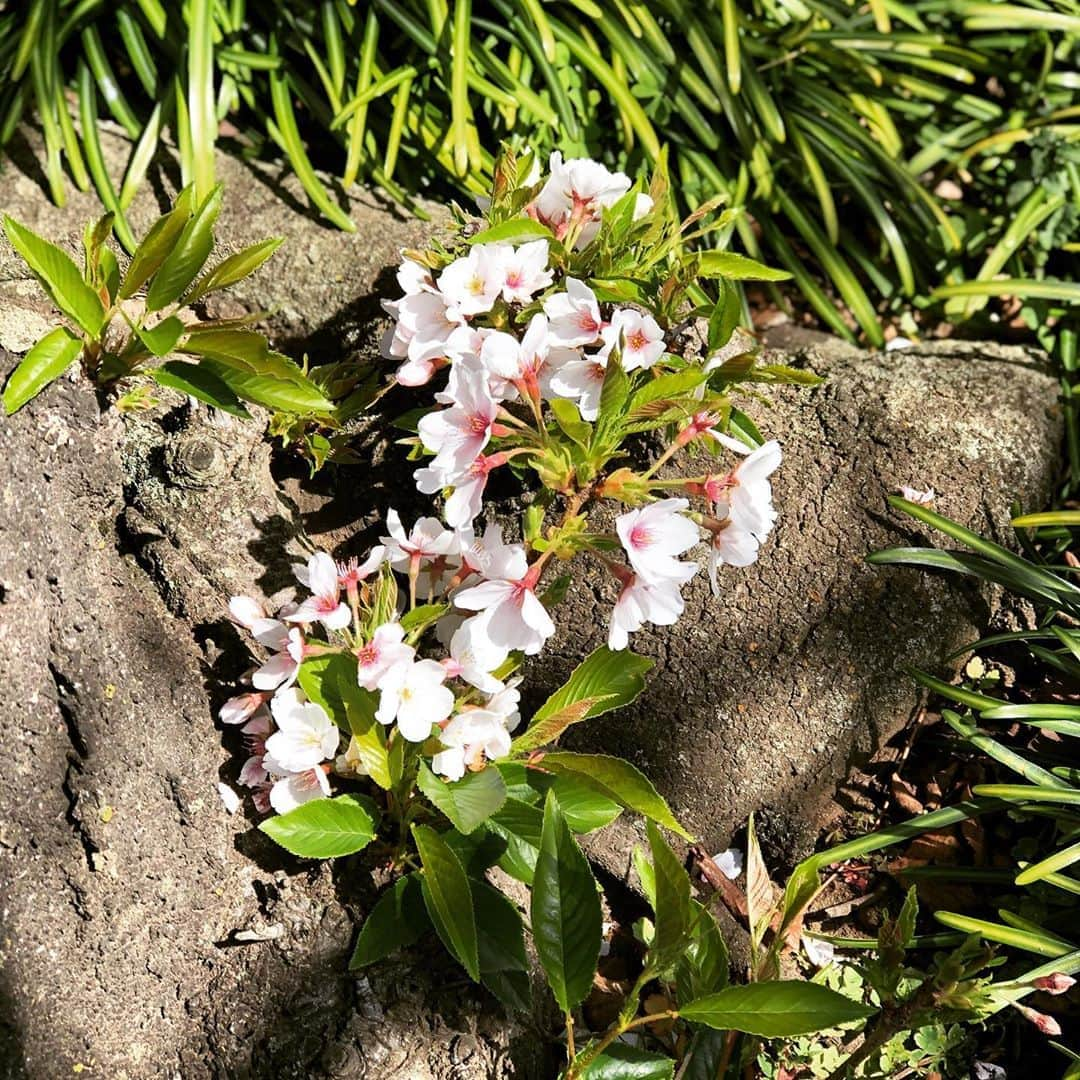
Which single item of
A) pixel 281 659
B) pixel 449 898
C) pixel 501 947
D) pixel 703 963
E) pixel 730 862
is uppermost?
pixel 281 659

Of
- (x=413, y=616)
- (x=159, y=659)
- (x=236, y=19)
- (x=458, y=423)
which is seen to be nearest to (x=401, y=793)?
(x=413, y=616)

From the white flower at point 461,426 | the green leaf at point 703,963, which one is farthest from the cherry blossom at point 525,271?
the green leaf at point 703,963

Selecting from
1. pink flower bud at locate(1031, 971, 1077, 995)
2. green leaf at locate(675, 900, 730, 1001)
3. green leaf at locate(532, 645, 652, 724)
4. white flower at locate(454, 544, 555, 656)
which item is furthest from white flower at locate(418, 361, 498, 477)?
pink flower bud at locate(1031, 971, 1077, 995)

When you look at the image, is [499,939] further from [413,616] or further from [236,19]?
[236,19]

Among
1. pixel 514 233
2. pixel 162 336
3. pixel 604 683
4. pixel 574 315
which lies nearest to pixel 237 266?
pixel 162 336

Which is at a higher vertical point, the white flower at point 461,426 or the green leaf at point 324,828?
the white flower at point 461,426

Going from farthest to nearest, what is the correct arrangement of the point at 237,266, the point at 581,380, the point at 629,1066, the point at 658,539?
the point at 237,266
the point at 581,380
the point at 629,1066
the point at 658,539

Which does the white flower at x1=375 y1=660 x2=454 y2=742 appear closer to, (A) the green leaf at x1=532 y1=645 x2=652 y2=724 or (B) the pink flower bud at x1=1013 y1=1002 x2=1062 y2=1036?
(A) the green leaf at x1=532 y1=645 x2=652 y2=724

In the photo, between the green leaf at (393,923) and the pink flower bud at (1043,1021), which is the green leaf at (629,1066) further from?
the pink flower bud at (1043,1021)

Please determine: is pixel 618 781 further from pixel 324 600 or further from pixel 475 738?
pixel 324 600
